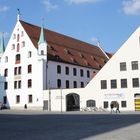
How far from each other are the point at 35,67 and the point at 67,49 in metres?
13.3

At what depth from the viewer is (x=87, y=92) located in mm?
58000

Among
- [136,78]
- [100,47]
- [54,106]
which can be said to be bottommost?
[54,106]

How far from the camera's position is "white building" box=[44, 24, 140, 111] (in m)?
54.7

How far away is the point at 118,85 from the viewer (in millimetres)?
55906

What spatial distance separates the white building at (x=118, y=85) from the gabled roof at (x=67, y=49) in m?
11.2

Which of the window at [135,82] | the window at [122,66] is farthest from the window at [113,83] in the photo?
the window at [135,82]

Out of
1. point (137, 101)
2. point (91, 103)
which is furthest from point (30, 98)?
point (137, 101)

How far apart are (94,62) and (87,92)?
25.2m

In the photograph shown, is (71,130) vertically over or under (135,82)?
under

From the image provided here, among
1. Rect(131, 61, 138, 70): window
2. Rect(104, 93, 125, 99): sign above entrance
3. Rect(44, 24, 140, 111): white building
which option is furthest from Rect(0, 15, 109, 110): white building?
Rect(131, 61, 138, 70): window

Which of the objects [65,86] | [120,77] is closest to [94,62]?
[65,86]

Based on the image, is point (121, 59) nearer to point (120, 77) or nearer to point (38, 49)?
point (120, 77)

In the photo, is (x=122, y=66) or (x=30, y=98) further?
(x=30, y=98)

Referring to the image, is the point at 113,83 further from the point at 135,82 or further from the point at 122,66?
the point at 135,82
